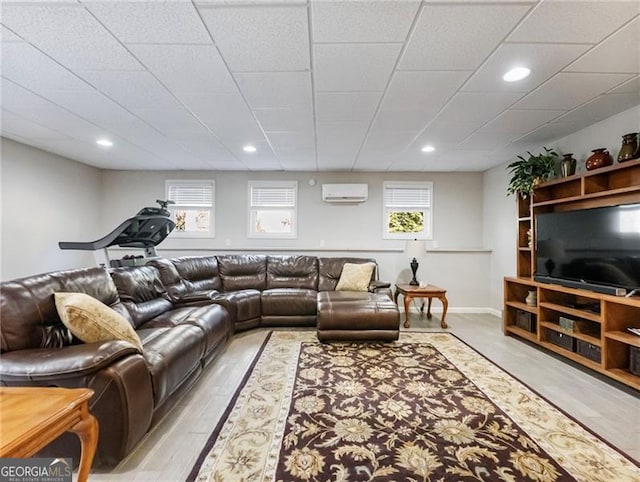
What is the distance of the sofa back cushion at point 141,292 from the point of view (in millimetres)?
2814

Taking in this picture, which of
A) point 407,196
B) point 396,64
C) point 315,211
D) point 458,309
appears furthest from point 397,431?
point 407,196

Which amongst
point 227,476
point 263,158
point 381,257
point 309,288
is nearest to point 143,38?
point 227,476

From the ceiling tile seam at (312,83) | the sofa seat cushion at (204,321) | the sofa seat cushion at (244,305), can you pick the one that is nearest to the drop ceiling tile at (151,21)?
the ceiling tile seam at (312,83)

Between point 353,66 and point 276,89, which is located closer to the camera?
point 353,66

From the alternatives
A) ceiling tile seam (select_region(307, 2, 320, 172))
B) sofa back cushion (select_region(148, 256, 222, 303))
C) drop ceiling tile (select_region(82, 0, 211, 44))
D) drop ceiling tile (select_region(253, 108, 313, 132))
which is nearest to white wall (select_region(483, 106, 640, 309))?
ceiling tile seam (select_region(307, 2, 320, 172))

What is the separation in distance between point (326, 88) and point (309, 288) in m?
3.07

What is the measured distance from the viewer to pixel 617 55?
6.79 feet

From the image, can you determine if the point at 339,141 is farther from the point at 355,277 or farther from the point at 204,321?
the point at 204,321

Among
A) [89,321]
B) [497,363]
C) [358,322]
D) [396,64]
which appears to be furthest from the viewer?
[358,322]

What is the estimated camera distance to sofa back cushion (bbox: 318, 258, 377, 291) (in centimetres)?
490

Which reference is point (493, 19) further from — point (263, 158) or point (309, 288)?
point (309, 288)

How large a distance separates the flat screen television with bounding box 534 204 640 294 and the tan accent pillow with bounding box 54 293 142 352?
12.4 feet

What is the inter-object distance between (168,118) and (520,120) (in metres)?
3.55

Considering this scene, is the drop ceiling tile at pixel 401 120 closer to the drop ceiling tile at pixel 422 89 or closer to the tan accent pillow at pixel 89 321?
the drop ceiling tile at pixel 422 89
